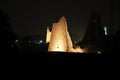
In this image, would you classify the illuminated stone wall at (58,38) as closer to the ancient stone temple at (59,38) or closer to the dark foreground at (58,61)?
the ancient stone temple at (59,38)

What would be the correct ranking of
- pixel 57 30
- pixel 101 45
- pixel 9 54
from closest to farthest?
1. pixel 9 54
2. pixel 57 30
3. pixel 101 45

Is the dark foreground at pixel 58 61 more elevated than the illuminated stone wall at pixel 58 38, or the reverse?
the illuminated stone wall at pixel 58 38

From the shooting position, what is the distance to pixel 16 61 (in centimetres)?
609

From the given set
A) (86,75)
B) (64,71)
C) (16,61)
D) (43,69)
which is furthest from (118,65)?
(16,61)

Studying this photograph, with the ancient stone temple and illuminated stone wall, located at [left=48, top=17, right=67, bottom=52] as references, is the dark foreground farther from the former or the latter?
illuminated stone wall, located at [left=48, top=17, right=67, bottom=52]

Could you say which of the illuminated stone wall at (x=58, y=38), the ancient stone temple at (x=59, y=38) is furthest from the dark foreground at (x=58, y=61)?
the illuminated stone wall at (x=58, y=38)

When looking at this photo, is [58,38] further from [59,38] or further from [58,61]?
[58,61]

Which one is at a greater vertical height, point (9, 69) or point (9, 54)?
point (9, 54)

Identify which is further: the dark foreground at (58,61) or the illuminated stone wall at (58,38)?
the illuminated stone wall at (58,38)

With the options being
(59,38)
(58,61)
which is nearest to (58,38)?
(59,38)

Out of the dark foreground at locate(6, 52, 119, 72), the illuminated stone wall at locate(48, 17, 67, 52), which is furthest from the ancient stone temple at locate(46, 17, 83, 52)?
the dark foreground at locate(6, 52, 119, 72)

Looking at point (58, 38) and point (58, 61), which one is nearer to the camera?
point (58, 61)

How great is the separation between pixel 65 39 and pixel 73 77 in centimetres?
2155

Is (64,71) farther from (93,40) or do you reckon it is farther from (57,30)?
(93,40)
